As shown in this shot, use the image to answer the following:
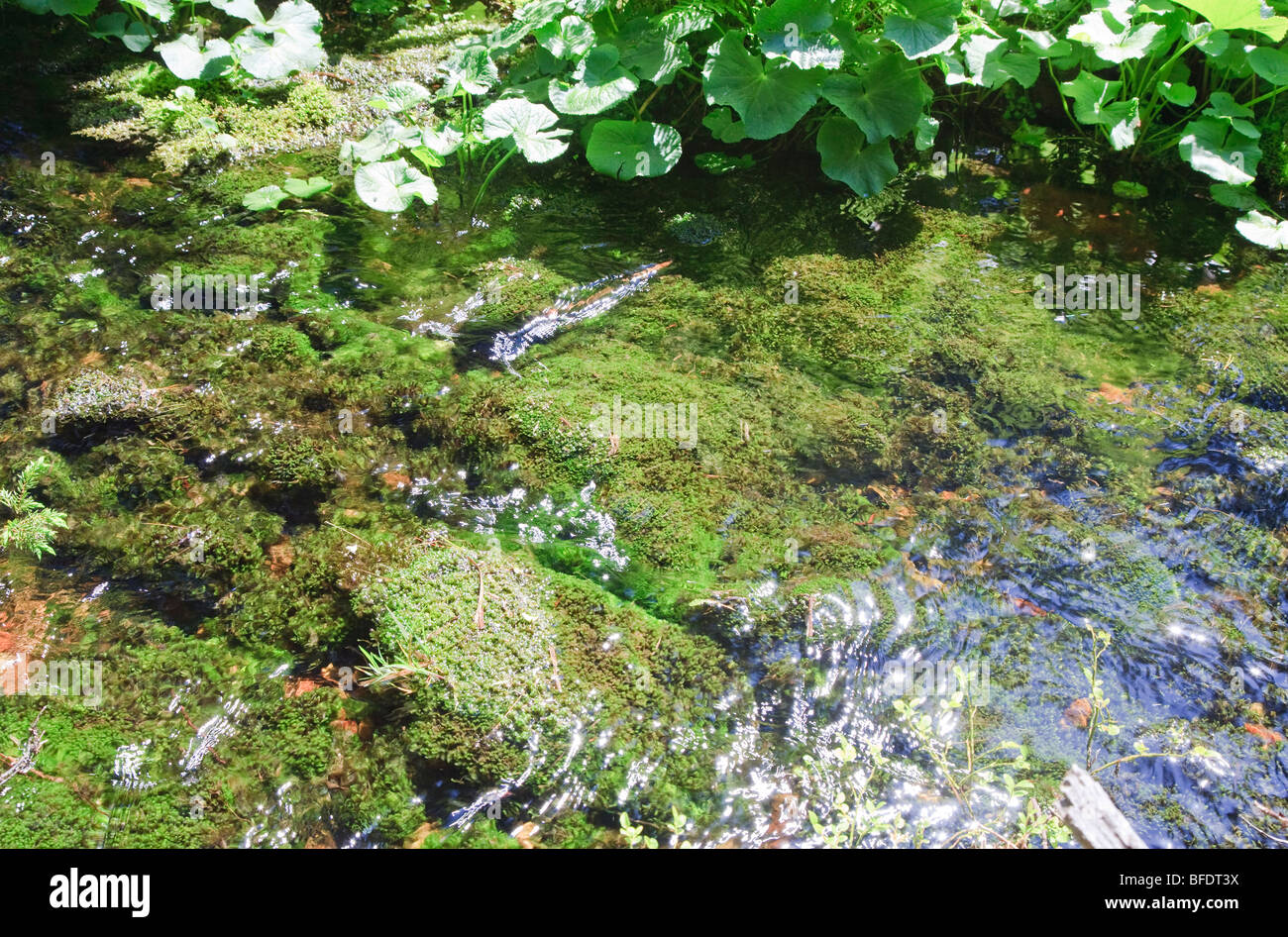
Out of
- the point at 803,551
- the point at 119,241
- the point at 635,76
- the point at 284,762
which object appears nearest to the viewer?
the point at 284,762

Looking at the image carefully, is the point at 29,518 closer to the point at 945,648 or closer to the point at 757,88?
the point at 945,648

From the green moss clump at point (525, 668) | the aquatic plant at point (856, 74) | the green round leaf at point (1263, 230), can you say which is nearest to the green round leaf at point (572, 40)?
the aquatic plant at point (856, 74)

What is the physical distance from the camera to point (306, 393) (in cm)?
303

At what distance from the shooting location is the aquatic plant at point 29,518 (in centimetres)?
252

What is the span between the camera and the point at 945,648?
2.41m

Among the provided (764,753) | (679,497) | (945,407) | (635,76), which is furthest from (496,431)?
(635,76)

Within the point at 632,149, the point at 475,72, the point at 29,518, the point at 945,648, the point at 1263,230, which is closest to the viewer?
the point at 945,648

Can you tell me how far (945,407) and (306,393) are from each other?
94.0 inches

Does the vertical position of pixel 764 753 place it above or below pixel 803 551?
below

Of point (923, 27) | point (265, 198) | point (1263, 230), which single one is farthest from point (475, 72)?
point (1263, 230)

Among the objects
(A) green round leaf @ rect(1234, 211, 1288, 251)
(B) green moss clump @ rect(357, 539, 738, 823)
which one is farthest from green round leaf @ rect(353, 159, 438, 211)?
(A) green round leaf @ rect(1234, 211, 1288, 251)

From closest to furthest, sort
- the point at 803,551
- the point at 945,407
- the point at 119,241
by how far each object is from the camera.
A: the point at 803,551 < the point at 945,407 < the point at 119,241

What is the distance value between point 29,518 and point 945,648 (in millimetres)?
2828

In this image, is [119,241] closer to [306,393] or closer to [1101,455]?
[306,393]
